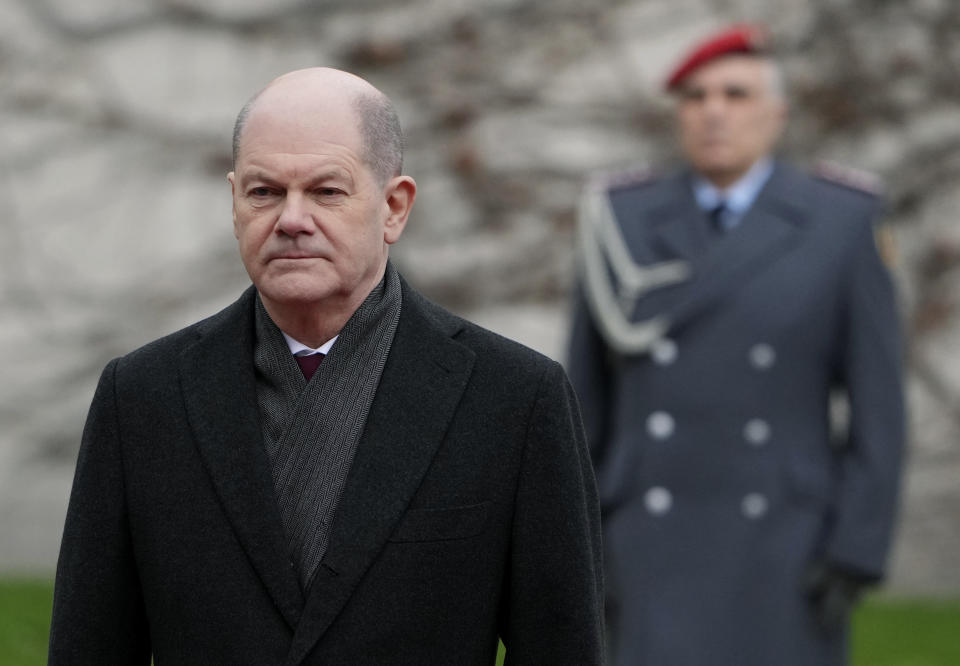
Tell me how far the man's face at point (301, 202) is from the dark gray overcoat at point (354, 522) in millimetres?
144

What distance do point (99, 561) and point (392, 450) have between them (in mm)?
375

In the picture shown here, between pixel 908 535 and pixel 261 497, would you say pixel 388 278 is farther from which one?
pixel 908 535

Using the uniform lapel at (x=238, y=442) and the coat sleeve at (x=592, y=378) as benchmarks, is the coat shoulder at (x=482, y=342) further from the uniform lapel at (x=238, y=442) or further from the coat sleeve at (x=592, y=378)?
the coat sleeve at (x=592, y=378)

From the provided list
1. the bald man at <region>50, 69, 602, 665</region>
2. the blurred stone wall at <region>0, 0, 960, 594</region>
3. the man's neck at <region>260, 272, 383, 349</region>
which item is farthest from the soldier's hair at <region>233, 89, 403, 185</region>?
the blurred stone wall at <region>0, 0, 960, 594</region>

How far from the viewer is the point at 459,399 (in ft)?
7.68

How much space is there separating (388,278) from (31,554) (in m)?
6.15

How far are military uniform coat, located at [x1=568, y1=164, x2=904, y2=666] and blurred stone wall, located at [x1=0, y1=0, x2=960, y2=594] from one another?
4015 mm

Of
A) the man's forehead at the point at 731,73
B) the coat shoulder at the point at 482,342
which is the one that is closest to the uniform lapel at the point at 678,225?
the man's forehead at the point at 731,73

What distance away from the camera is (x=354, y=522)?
88.4 inches

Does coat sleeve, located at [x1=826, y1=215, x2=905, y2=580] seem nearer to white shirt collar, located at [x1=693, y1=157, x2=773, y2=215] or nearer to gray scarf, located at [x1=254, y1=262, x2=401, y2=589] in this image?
white shirt collar, located at [x1=693, y1=157, x2=773, y2=215]

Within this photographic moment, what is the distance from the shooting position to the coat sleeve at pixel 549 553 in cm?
233

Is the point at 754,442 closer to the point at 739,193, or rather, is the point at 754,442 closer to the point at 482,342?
the point at 739,193

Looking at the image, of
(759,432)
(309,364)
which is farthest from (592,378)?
(309,364)

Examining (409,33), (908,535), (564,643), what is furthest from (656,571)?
(409,33)
